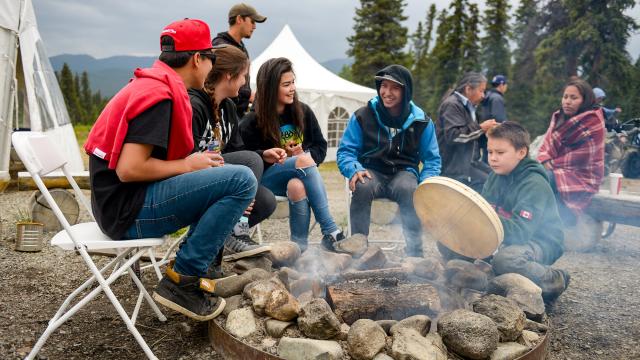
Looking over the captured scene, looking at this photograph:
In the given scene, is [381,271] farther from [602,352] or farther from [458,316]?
[602,352]

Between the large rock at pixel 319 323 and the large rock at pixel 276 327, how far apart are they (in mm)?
82

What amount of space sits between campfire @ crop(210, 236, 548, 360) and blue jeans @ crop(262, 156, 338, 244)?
530 millimetres

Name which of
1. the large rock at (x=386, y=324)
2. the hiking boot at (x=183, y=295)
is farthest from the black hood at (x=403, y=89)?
the hiking boot at (x=183, y=295)

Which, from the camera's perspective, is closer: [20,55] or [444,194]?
[444,194]

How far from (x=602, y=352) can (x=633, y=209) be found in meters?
2.49

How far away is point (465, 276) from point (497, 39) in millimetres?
24675

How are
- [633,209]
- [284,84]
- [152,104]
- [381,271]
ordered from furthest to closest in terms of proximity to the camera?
[633,209]
[284,84]
[381,271]
[152,104]

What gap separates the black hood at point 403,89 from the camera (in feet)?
13.3

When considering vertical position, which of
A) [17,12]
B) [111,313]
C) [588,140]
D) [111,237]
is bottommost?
[111,313]

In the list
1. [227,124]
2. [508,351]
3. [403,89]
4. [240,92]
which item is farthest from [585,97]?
[227,124]

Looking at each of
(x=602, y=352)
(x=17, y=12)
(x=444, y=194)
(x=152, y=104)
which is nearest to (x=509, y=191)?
(x=444, y=194)

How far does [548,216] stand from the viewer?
10.9 ft

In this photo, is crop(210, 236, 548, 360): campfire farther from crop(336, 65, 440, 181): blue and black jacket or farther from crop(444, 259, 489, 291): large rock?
crop(336, 65, 440, 181): blue and black jacket

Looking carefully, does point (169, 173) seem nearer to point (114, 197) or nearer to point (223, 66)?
point (114, 197)
